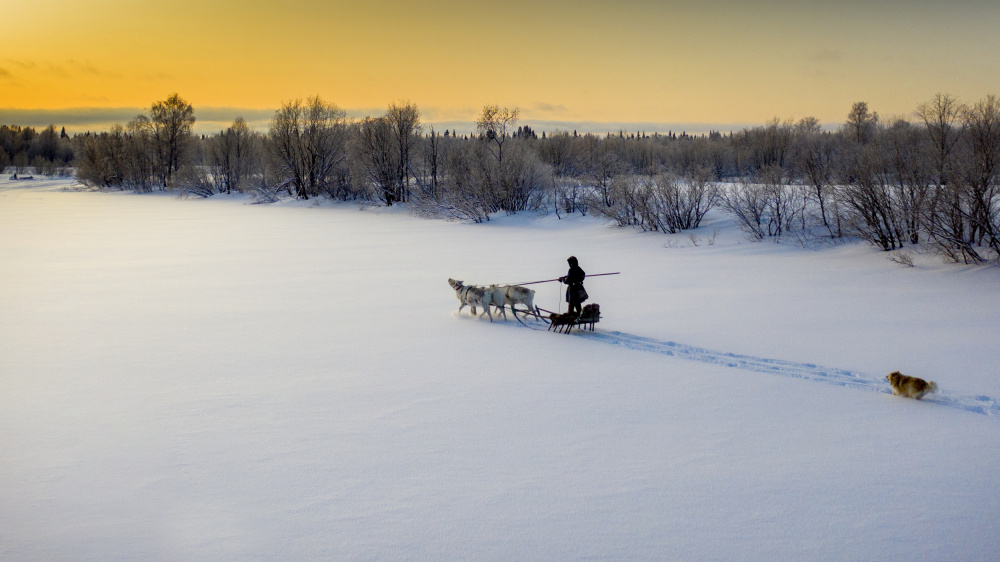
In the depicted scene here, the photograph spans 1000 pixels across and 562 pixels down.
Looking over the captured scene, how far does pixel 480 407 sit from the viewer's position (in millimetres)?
6766

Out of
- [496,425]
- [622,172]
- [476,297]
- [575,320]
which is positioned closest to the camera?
[496,425]

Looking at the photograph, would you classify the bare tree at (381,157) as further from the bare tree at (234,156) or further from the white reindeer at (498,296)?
the white reindeer at (498,296)

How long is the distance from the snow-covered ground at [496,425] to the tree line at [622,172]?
368 centimetres

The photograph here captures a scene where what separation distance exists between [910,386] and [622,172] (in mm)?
27356

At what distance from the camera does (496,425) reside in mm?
6234

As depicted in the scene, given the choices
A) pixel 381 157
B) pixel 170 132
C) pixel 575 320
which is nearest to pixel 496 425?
pixel 575 320

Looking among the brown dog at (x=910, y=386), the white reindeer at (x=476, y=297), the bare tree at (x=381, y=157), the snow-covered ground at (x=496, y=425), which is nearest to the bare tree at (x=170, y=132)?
the bare tree at (x=381, y=157)

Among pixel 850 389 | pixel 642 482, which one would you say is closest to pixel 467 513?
pixel 642 482

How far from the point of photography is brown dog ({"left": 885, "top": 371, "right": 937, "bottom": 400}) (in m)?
6.58

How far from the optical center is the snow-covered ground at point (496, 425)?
4.30 metres

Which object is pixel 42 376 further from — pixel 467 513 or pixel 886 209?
pixel 886 209

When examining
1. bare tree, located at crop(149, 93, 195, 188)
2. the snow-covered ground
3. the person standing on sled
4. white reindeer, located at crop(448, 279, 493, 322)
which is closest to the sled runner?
the person standing on sled

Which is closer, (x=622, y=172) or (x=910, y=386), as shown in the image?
(x=910, y=386)

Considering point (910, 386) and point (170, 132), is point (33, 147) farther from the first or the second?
point (910, 386)
